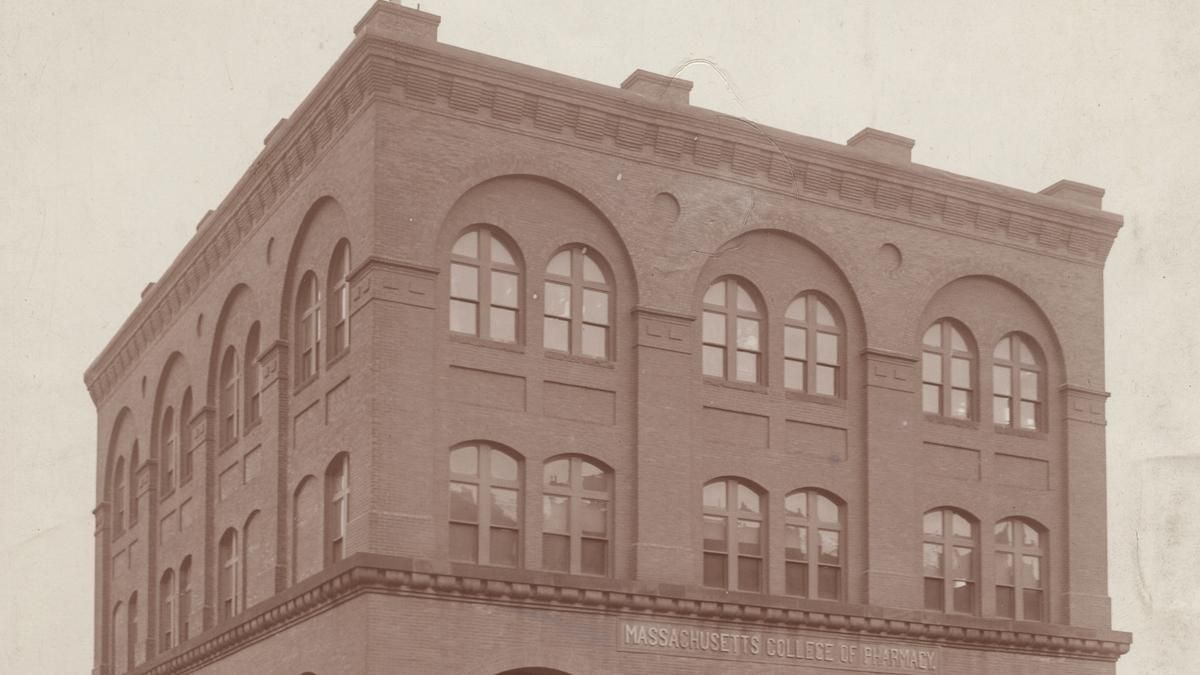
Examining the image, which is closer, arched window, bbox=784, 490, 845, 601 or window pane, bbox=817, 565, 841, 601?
arched window, bbox=784, 490, 845, 601

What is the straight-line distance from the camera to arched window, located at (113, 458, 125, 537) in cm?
4959

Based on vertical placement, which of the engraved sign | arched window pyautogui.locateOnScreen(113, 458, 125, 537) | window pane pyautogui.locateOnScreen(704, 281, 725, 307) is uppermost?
window pane pyautogui.locateOnScreen(704, 281, 725, 307)

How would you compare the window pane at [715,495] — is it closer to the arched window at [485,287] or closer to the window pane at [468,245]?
the arched window at [485,287]

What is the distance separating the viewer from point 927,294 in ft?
130

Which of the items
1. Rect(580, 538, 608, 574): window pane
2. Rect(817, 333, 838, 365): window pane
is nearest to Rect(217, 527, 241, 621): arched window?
Rect(580, 538, 608, 574): window pane

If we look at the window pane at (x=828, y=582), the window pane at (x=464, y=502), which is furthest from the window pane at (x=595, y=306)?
the window pane at (x=828, y=582)

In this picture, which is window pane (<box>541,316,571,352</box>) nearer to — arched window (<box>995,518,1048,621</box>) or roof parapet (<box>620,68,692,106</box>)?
roof parapet (<box>620,68,692,106</box>)

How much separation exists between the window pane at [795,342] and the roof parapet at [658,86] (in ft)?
15.8

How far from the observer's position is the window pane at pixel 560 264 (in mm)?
35500

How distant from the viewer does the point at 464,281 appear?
34.6m

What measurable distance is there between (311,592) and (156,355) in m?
14.6

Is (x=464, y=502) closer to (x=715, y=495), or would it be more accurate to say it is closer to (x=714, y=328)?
(x=715, y=495)

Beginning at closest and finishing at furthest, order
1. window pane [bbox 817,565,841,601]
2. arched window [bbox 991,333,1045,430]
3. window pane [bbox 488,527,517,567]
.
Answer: window pane [bbox 488,527,517,567] < window pane [bbox 817,565,841,601] < arched window [bbox 991,333,1045,430]

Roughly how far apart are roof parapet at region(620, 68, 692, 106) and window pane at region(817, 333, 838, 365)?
533cm
